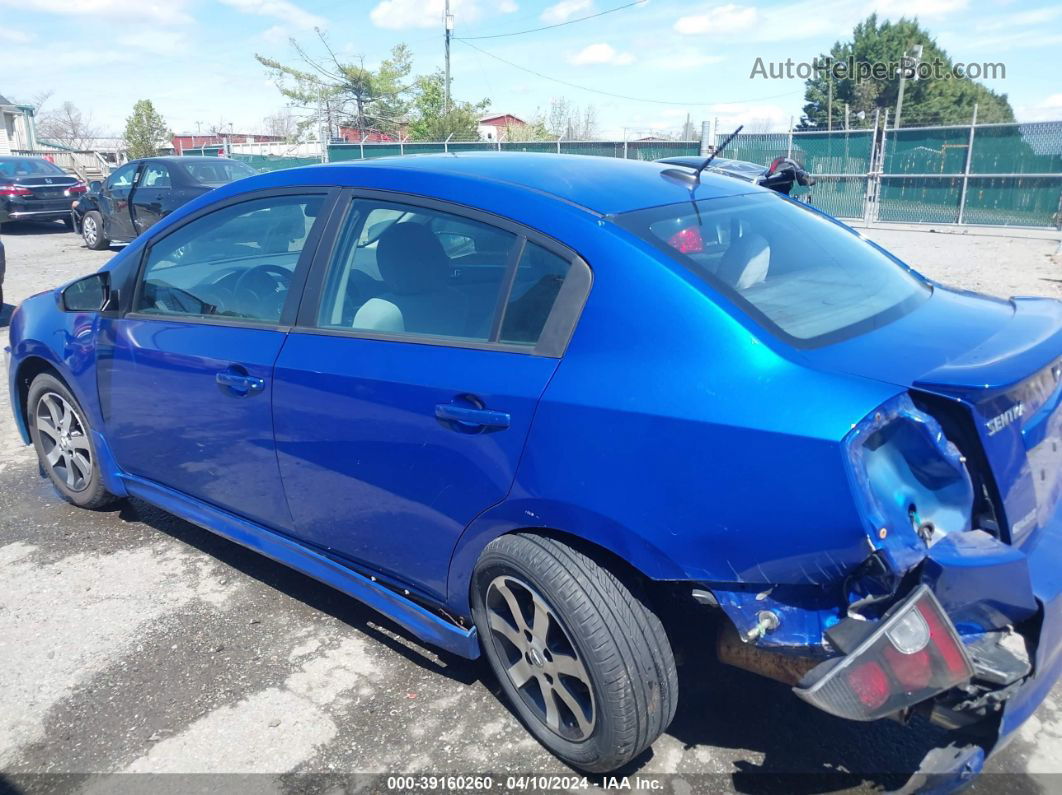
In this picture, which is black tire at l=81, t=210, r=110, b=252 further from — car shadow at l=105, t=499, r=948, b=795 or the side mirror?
car shadow at l=105, t=499, r=948, b=795

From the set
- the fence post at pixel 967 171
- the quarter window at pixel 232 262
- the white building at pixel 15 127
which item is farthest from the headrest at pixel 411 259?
the white building at pixel 15 127

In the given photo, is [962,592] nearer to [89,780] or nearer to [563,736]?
[563,736]

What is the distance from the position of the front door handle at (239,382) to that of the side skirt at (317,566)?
57 centimetres

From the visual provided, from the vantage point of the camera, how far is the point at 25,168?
18.2 meters

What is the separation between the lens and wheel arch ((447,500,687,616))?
6.86 feet

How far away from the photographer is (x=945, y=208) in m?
17.7

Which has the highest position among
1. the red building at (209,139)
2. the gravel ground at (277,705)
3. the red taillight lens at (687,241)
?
the red building at (209,139)

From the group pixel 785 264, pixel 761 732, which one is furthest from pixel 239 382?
pixel 761 732

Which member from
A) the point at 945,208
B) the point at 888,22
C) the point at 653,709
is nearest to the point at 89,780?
the point at 653,709

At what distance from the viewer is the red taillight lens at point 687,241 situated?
7.70ft

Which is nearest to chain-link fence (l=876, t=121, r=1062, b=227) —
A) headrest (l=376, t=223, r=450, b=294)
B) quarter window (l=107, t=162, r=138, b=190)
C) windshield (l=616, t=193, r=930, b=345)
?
quarter window (l=107, t=162, r=138, b=190)

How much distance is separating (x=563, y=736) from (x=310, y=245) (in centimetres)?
184

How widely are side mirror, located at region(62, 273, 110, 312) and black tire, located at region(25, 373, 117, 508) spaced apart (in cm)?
49

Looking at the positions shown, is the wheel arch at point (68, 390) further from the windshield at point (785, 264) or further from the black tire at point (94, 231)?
the black tire at point (94, 231)
